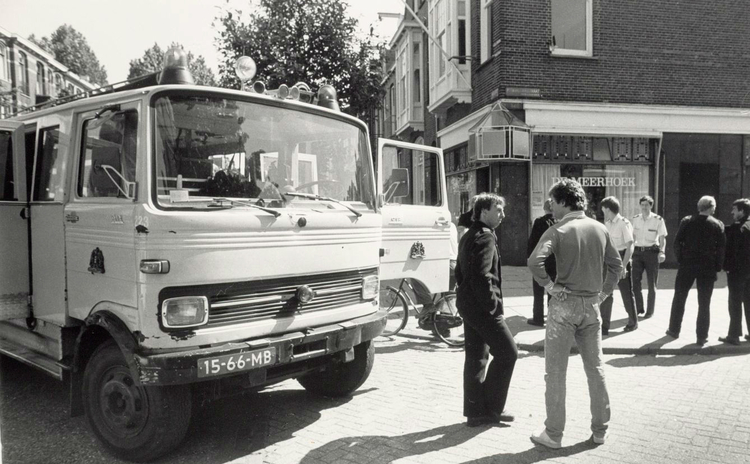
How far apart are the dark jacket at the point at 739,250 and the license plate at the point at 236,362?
5997 millimetres

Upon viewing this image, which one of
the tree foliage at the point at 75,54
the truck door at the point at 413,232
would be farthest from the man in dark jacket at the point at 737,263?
the tree foliage at the point at 75,54

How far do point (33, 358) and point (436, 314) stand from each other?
14.7ft

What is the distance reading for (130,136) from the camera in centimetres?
389

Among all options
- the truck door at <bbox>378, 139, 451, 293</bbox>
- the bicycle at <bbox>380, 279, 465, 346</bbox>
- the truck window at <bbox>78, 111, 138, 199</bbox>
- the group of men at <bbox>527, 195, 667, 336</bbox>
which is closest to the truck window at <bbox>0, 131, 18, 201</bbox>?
the truck window at <bbox>78, 111, 138, 199</bbox>

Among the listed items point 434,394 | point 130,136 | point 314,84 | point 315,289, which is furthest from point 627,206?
point 130,136

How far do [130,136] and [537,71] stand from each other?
480 inches

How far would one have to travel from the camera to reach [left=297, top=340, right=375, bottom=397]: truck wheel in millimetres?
5152

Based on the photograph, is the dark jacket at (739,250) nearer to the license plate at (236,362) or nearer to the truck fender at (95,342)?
the license plate at (236,362)

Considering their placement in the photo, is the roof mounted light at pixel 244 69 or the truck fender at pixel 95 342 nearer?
the truck fender at pixel 95 342

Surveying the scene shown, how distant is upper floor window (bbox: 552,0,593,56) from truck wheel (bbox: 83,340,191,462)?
43.5 ft

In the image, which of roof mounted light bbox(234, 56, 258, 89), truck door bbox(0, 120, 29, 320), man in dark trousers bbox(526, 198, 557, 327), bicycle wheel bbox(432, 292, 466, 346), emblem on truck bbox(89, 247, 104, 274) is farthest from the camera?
man in dark trousers bbox(526, 198, 557, 327)

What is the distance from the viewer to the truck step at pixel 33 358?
176 inches

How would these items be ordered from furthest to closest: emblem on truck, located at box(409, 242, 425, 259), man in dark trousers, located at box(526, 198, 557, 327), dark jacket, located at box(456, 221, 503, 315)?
man in dark trousers, located at box(526, 198, 557, 327) < emblem on truck, located at box(409, 242, 425, 259) < dark jacket, located at box(456, 221, 503, 315)

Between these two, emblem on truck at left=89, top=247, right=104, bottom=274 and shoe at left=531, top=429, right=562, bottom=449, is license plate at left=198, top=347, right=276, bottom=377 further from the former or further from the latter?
shoe at left=531, top=429, right=562, bottom=449
